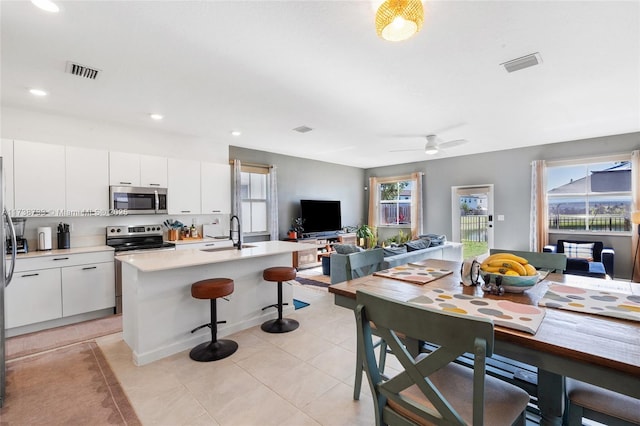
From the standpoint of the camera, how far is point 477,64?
270 cm

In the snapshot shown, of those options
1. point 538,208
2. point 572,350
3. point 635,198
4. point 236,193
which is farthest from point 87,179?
point 635,198

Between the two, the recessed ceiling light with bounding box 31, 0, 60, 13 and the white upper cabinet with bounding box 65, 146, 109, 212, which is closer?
the recessed ceiling light with bounding box 31, 0, 60, 13

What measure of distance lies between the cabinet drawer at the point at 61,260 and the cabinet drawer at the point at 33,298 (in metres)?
0.06

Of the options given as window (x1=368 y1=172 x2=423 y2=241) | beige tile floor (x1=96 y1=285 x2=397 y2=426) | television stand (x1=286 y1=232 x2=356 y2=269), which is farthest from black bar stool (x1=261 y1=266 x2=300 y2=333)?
window (x1=368 y1=172 x2=423 y2=241)

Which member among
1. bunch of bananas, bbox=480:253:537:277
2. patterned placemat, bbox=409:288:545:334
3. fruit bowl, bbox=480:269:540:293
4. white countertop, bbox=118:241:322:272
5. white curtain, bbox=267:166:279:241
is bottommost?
patterned placemat, bbox=409:288:545:334

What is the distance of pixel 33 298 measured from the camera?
3.30m

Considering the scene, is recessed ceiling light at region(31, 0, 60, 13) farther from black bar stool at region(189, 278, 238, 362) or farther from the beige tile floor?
the beige tile floor

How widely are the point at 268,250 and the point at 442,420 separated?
8.45 feet

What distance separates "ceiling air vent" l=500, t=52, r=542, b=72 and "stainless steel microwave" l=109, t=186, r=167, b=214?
466 cm

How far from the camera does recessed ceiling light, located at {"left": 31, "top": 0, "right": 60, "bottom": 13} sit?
1.86 metres

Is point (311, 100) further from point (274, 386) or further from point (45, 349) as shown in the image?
point (45, 349)

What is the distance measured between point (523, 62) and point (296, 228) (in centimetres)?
525

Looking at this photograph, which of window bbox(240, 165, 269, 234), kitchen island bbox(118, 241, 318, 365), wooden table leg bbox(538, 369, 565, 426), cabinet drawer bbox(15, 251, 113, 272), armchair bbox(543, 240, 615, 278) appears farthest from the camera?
window bbox(240, 165, 269, 234)

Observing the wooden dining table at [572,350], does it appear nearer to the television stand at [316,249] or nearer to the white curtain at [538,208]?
the television stand at [316,249]
